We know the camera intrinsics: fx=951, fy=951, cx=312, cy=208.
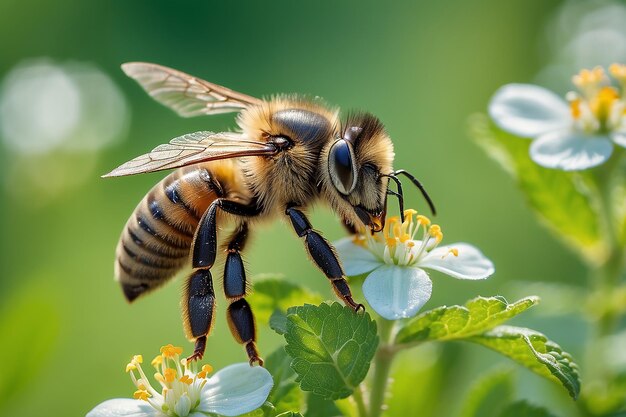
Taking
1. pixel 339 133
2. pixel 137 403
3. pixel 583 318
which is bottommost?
pixel 583 318

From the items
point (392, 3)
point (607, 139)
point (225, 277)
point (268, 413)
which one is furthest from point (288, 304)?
point (392, 3)

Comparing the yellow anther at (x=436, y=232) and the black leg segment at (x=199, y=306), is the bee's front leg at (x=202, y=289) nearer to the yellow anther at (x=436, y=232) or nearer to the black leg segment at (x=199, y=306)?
the black leg segment at (x=199, y=306)

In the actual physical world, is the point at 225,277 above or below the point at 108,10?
below

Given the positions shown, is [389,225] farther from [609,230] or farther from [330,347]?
[609,230]

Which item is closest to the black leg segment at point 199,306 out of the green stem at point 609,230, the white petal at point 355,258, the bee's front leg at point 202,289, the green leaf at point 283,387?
the bee's front leg at point 202,289

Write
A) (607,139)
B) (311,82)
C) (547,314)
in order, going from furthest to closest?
(311,82), (547,314), (607,139)

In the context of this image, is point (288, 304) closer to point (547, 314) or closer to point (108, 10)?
point (547, 314)
